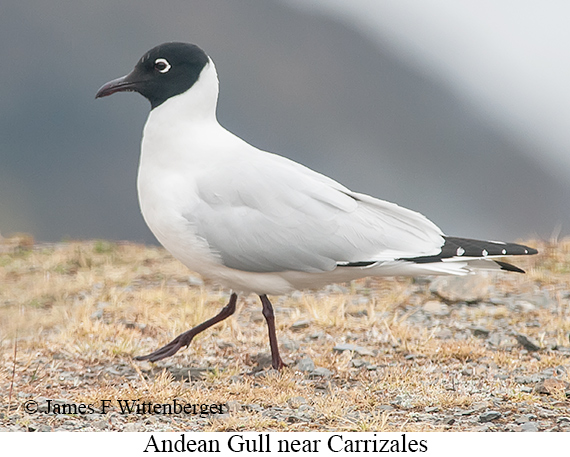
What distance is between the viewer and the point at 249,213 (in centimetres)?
466

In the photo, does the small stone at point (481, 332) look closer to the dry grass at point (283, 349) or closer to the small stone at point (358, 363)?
the dry grass at point (283, 349)

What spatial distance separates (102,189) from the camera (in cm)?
5772

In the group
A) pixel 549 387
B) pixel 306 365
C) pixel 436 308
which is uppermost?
pixel 436 308

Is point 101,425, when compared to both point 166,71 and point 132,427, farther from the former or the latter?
point 166,71

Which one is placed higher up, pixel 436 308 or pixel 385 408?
pixel 436 308

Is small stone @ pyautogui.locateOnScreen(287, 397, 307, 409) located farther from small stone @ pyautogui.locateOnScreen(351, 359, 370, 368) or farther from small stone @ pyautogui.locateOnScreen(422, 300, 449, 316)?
small stone @ pyautogui.locateOnScreen(422, 300, 449, 316)

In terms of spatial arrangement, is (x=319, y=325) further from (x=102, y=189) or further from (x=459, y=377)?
(x=102, y=189)

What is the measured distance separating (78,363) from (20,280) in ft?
11.7

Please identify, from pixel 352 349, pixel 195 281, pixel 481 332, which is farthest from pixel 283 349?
pixel 195 281

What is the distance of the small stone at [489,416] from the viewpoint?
3934 millimetres

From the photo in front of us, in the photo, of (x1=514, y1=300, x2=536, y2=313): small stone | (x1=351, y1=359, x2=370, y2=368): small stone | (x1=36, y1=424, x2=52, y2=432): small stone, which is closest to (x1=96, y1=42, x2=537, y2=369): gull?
(x1=351, y1=359, x2=370, y2=368): small stone

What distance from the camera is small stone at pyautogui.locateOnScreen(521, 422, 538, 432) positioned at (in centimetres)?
377

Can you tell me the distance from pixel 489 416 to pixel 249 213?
1.76 meters

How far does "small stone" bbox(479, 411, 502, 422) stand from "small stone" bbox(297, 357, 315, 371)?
1.26 meters
